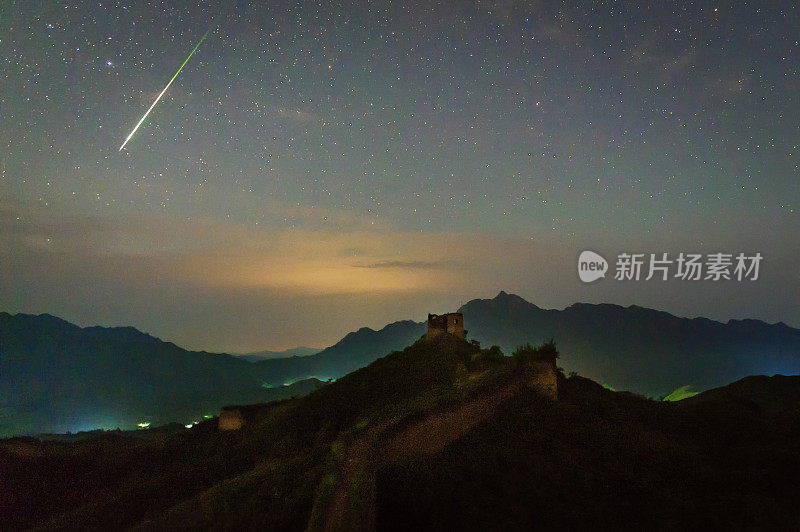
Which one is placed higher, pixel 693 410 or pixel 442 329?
pixel 442 329

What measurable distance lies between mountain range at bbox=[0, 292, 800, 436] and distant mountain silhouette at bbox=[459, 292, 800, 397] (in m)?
0.46

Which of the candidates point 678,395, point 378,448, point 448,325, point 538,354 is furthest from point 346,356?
point 378,448

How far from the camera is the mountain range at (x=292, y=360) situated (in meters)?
106

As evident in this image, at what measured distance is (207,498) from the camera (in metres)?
13.7

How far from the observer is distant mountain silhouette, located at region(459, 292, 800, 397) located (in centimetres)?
12319

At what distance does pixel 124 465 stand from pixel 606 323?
166 metres

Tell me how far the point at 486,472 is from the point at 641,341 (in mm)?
163453

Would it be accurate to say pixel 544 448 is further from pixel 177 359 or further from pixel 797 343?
pixel 797 343

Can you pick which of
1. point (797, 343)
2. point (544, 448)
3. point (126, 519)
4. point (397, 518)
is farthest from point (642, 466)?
point (797, 343)

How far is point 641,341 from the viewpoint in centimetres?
14850

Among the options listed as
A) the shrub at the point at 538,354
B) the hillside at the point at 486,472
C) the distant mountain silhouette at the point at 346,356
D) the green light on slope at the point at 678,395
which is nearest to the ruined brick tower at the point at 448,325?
the hillside at the point at 486,472

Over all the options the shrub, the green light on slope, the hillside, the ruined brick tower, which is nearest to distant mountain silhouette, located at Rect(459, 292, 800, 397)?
the green light on slope

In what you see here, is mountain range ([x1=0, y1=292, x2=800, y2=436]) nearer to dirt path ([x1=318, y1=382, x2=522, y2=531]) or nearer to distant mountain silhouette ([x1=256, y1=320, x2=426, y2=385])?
distant mountain silhouette ([x1=256, y1=320, x2=426, y2=385])

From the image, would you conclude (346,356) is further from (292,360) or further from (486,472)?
(486,472)
